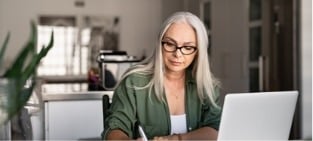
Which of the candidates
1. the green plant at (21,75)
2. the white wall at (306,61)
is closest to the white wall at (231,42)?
the white wall at (306,61)

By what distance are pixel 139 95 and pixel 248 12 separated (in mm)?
3290

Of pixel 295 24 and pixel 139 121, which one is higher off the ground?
pixel 295 24

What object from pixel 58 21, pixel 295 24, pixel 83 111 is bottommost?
pixel 83 111

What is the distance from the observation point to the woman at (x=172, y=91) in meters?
1.48

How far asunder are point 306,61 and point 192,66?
1437mm

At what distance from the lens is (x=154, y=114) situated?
1530 mm

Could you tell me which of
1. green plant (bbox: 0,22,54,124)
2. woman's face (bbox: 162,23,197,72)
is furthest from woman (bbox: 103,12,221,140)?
green plant (bbox: 0,22,54,124)

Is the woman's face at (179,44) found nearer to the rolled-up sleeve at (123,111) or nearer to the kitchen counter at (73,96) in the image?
the rolled-up sleeve at (123,111)

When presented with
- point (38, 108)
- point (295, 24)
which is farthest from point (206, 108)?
point (295, 24)

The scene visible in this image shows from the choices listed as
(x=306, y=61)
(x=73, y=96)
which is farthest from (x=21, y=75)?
(x=306, y=61)

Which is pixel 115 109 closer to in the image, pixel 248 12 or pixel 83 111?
pixel 83 111

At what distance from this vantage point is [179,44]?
1.48 meters

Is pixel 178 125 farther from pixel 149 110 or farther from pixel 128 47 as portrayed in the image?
pixel 128 47

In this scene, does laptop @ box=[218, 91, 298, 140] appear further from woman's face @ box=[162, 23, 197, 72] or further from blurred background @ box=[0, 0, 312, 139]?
woman's face @ box=[162, 23, 197, 72]
